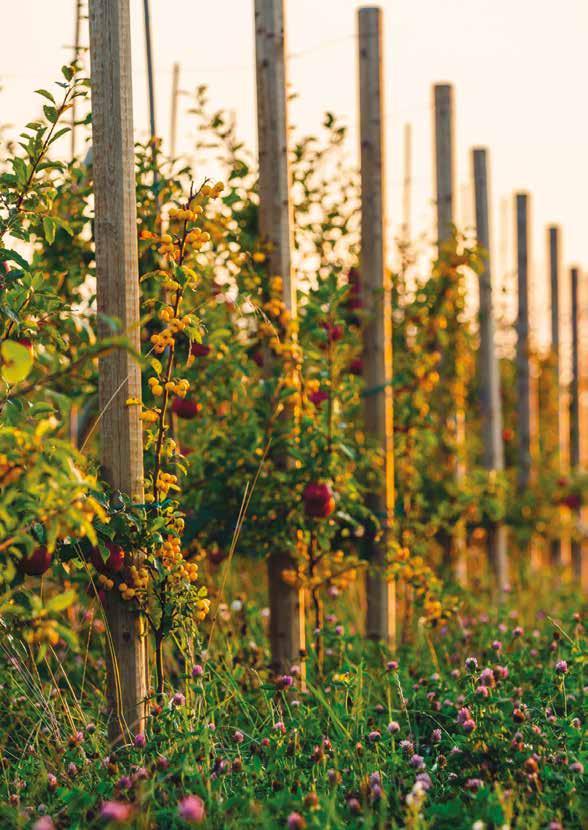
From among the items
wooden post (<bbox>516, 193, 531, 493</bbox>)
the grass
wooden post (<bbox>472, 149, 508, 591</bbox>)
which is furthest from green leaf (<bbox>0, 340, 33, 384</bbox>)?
wooden post (<bbox>516, 193, 531, 493</bbox>)

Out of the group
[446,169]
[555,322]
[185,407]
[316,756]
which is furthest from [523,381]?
[316,756]

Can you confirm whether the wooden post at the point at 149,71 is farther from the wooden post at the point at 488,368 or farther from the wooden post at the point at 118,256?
the wooden post at the point at 488,368

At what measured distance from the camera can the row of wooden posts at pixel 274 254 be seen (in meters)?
2.93

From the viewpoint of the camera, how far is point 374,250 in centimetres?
493

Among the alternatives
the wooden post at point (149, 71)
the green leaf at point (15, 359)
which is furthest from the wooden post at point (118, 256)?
the wooden post at point (149, 71)

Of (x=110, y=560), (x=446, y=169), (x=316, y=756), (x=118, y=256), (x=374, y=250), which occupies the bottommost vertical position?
(x=316, y=756)

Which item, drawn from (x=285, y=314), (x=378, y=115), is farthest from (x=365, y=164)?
(x=285, y=314)

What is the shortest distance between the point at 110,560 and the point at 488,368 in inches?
181

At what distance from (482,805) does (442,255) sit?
11.9 ft

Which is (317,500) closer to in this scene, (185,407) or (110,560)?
(185,407)

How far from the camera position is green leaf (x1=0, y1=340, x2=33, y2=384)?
7.13 feet

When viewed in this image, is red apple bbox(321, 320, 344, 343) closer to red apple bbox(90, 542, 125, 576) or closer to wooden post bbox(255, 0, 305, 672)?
wooden post bbox(255, 0, 305, 672)

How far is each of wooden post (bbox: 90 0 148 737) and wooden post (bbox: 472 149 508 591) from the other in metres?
4.25

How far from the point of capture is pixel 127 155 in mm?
2953
